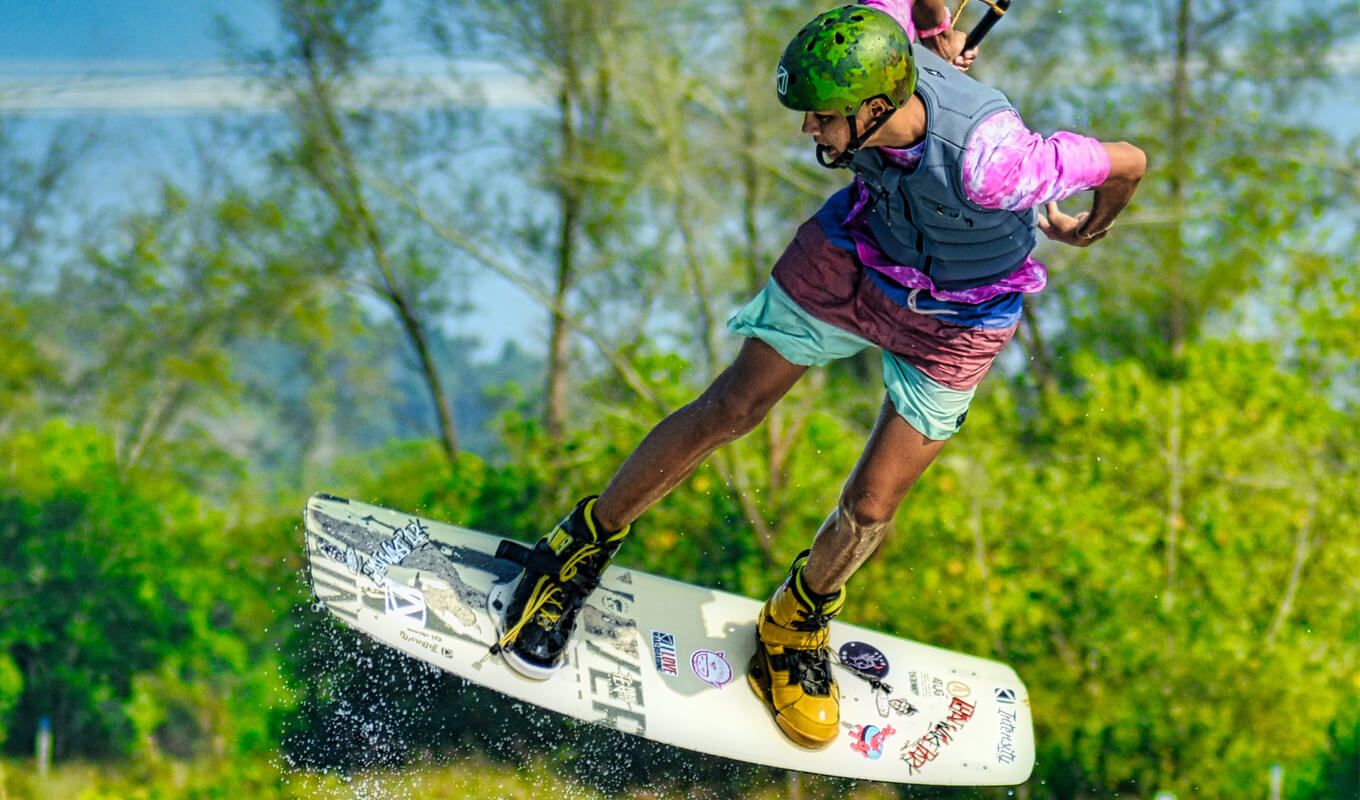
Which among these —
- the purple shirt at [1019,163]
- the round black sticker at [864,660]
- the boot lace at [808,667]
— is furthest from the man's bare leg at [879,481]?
the round black sticker at [864,660]

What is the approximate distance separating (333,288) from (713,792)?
22.3 ft

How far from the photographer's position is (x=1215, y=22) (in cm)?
955

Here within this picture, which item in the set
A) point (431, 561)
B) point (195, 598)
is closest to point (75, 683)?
point (195, 598)

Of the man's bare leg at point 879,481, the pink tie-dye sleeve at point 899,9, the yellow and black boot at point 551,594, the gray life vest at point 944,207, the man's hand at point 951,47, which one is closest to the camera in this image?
the gray life vest at point 944,207

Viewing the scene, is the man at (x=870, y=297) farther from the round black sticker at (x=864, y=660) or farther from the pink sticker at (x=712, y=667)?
the round black sticker at (x=864, y=660)

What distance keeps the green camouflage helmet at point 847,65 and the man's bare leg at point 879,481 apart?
89 centimetres

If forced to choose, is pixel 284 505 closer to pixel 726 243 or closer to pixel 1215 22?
pixel 726 243

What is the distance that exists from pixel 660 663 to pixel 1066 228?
1.80 m

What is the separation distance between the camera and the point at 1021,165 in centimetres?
208

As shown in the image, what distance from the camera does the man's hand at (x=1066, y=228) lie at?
2426mm

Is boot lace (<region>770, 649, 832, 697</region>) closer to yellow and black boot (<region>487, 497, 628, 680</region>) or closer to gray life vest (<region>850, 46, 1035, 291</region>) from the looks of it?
yellow and black boot (<region>487, 497, 628, 680</region>)

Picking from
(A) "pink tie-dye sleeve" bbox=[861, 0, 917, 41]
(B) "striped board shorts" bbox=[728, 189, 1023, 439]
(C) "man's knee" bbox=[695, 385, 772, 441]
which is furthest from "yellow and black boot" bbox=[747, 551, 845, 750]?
(A) "pink tie-dye sleeve" bbox=[861, 0, 917, 41]

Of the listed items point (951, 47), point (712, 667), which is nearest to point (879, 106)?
point (951, 47)

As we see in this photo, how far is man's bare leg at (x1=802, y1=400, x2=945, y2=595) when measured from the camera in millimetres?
2703
